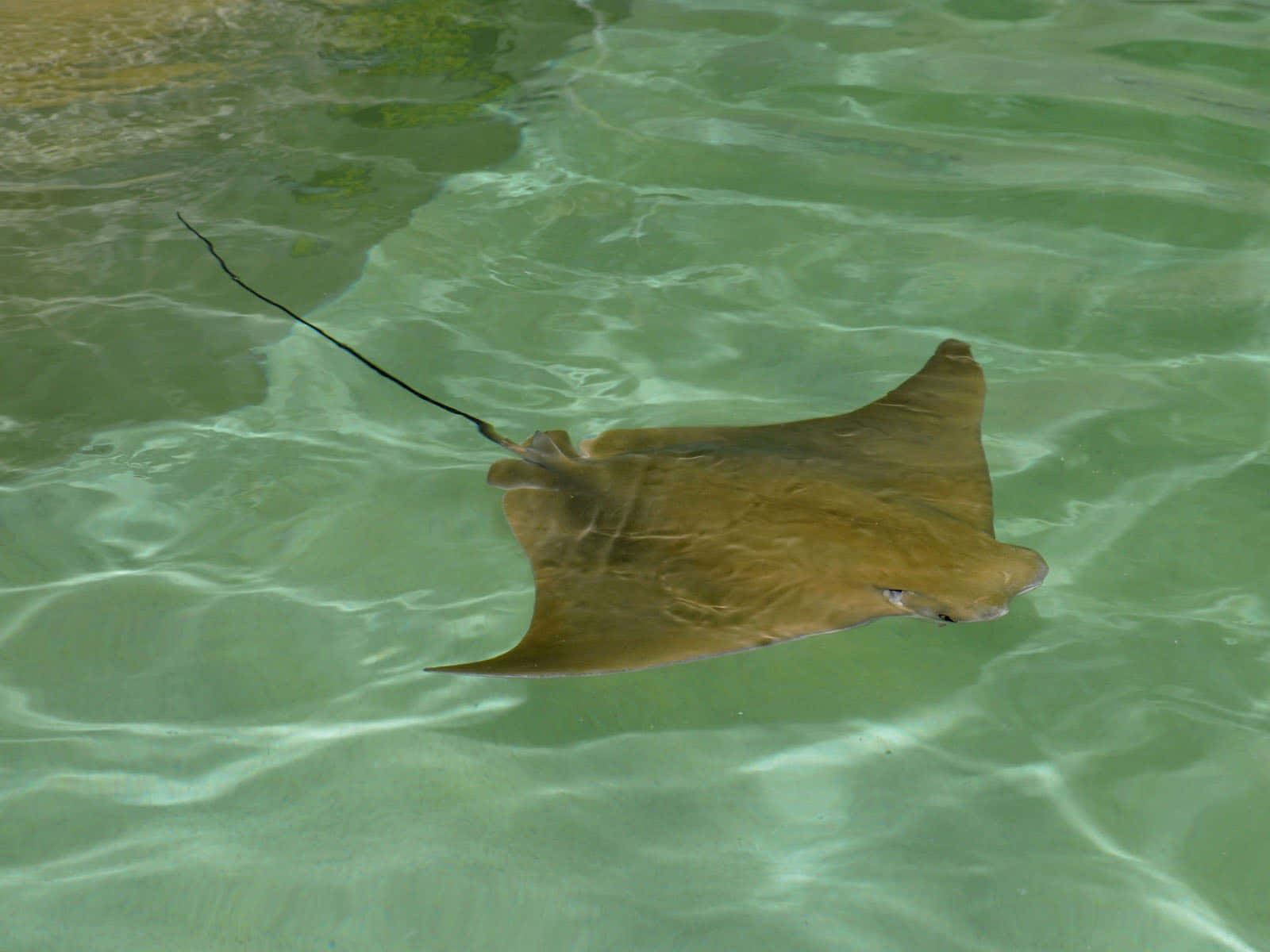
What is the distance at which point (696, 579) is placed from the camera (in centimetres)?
271

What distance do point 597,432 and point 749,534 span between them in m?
1.29

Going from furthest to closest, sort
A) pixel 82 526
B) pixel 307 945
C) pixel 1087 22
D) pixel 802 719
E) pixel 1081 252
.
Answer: pixel 1087 22
pixel 1081 252
pixel 82 526
pixel 802 719
pixel 307 945

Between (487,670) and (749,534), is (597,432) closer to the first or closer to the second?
(749,534)

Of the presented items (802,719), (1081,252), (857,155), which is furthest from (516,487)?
(857,155)

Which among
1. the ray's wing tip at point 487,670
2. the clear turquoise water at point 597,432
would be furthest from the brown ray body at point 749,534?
the clear turquoise water at point 597,432

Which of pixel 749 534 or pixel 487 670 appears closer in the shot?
pixel 487 670

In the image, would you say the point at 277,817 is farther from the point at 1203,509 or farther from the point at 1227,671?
the point at 1203,509

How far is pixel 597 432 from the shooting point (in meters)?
4.00

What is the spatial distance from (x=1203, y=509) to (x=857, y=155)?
126 inches

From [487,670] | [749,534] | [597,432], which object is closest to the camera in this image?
[487,670]

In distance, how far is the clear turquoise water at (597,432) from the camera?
8.17ft

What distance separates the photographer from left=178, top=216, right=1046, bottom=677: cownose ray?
2.51 metres

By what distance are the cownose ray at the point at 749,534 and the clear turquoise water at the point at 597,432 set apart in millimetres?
318

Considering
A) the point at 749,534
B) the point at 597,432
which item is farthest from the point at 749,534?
the point at 597,432
